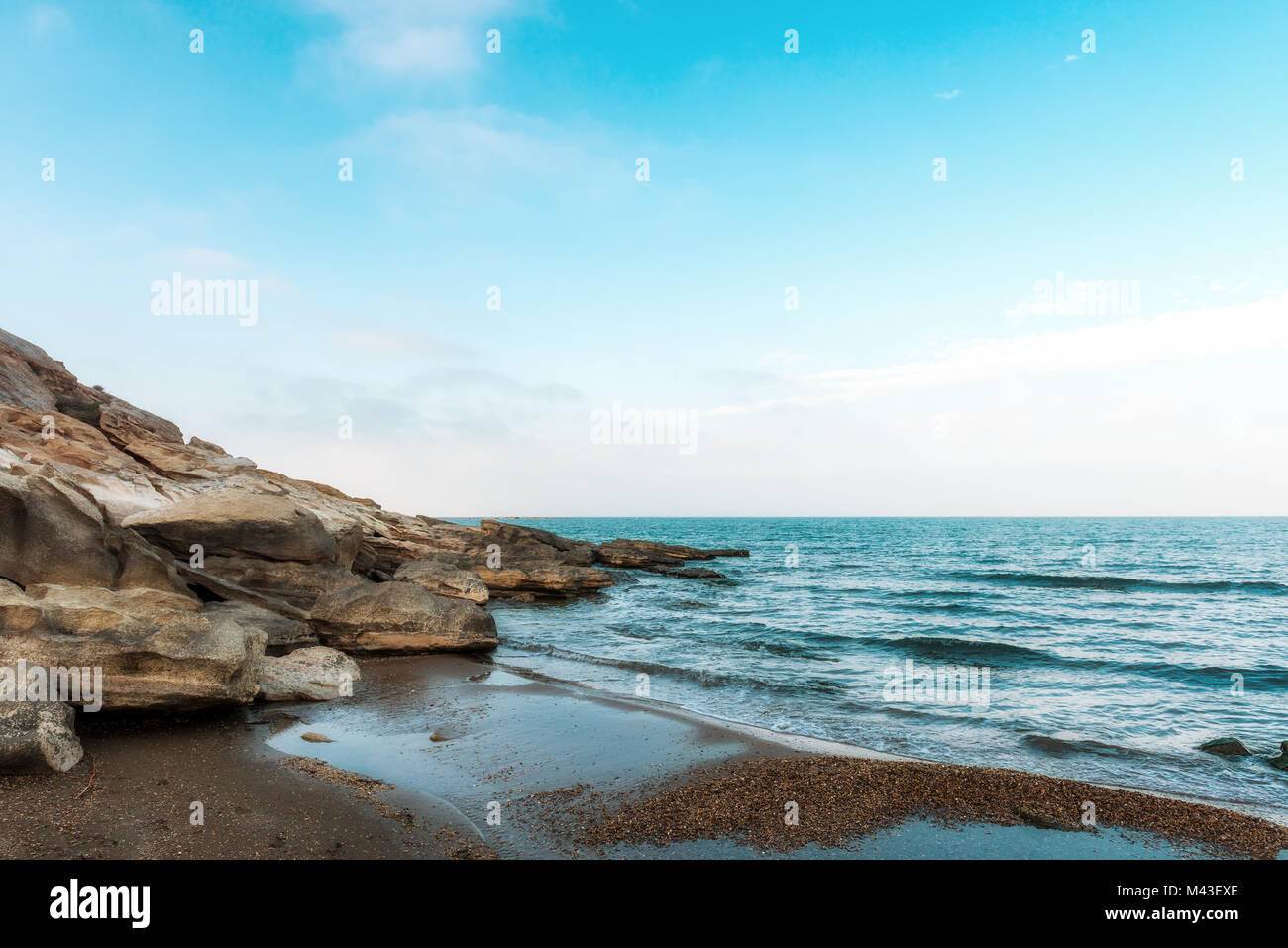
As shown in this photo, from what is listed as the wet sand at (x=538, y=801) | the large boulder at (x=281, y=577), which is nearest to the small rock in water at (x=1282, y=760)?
the wet sand at (x=538, y=801)

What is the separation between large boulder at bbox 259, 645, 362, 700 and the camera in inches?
512

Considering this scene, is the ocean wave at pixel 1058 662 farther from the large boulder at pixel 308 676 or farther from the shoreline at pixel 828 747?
the large boulder at pixel 308 676

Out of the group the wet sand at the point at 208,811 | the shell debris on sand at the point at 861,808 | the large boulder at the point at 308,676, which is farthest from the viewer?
the large boulder at the point at 308,676

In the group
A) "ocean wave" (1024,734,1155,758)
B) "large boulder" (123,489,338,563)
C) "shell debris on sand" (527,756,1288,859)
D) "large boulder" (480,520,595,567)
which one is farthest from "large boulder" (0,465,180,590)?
"large boulder" (480,520,595,567)

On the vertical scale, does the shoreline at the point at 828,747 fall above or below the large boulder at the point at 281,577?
below

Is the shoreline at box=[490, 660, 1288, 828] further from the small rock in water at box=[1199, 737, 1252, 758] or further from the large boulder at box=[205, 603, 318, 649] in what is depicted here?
the large boulder at box=[205, 603, 318, 649]

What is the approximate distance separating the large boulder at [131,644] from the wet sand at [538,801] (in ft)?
2.08

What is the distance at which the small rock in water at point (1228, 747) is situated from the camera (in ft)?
39.2

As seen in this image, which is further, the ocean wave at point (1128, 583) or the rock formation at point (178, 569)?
the ocean wave at point (1128, 583)

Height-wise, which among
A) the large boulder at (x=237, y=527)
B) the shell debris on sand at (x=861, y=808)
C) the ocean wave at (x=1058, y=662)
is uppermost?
the large boulder at (x=237, y=527)

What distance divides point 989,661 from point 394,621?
1815cm

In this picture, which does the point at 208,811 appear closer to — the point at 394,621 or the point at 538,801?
the point at 538,801

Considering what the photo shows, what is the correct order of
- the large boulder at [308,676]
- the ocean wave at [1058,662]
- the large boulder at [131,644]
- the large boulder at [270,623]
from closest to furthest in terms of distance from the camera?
1. the large boulder at [131,644]
2. the large boulder at [308,676]
3. the large boulder at [270,623]
4. the ocean wave at [1058,662]

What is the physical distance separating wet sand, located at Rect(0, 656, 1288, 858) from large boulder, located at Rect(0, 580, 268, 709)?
24.9 inches
